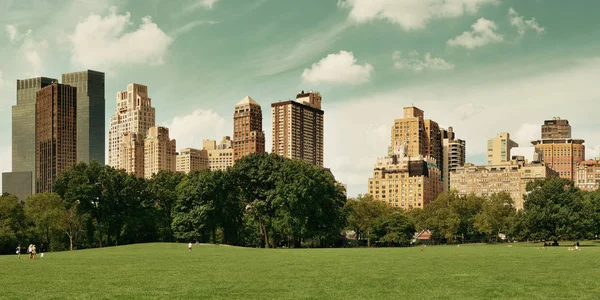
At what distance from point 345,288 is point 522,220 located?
252ft

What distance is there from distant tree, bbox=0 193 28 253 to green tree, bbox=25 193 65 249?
1.55 meters

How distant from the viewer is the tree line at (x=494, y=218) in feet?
334

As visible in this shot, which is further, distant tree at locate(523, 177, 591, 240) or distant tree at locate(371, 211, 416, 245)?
distant tree at locate(371, 211, 416, 245)

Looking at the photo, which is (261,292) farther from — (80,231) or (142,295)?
(80,231)

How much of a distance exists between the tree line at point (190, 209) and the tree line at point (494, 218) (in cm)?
2966

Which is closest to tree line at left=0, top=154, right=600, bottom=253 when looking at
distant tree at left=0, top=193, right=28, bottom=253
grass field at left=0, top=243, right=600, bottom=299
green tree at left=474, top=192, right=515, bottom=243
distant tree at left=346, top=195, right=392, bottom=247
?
distant tree at left=0, top=193, right=28, bottom=253

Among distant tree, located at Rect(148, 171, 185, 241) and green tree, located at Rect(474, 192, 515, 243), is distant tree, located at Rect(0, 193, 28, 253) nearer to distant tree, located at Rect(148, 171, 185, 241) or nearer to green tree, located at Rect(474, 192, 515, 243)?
distant tree, located at Rect(148, 171, 185, 241)

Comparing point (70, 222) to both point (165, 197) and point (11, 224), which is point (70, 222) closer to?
point (11, 224)

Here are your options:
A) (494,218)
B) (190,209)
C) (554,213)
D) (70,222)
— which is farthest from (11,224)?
(494,218)

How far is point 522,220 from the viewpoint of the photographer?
10400 centimetres

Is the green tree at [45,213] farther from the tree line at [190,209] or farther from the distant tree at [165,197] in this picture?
the distant tree at [165,197]

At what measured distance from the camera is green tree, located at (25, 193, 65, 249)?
337 feet

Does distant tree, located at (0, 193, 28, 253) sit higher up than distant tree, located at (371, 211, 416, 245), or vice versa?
distant tree, located at (0, 193, 28, 253)

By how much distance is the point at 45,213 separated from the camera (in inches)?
4026
